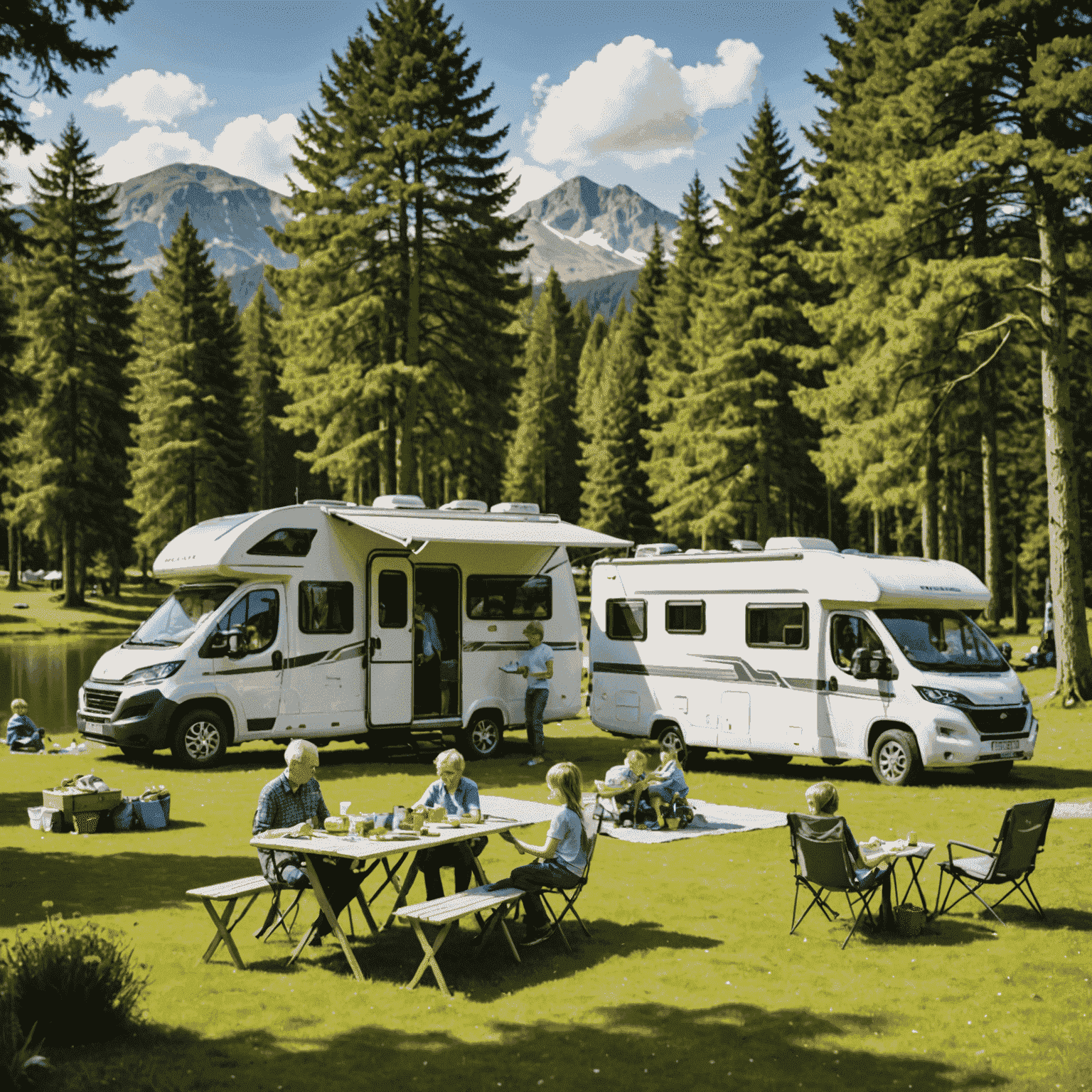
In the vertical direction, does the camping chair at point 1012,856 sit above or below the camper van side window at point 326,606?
below

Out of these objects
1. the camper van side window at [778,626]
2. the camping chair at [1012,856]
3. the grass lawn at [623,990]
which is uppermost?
the camper van side window at [778,626]

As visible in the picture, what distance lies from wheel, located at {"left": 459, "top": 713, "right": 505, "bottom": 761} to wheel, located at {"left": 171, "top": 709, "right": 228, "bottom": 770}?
11.0 ft

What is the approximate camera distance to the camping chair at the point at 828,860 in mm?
7703

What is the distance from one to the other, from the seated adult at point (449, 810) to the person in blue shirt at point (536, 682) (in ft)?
26.5

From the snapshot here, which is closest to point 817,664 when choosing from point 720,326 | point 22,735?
point 22,735

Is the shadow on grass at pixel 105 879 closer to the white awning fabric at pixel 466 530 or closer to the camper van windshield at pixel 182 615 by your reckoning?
the camper van windshield at pixel 182 615

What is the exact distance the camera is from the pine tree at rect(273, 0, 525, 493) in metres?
29.5

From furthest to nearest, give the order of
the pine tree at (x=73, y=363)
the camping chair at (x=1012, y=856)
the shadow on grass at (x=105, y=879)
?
the pine tree at (x=73, y=363), the shadow on grass at (x=105, y=879), the camping chair at (x=1012, y=856)

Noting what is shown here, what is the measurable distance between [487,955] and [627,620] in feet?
33.5

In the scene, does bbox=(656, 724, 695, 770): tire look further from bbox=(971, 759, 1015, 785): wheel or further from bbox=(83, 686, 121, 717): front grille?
bbox=(83, 686, 121, 717): front grille

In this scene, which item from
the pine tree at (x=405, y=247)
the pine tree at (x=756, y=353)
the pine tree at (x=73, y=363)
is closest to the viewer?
the pine tree at (x=405, y=247)

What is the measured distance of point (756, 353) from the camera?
36031 millimetres

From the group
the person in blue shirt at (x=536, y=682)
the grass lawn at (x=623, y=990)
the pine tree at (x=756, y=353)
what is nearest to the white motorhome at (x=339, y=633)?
the person in blue shirt at (x=536, y=682)

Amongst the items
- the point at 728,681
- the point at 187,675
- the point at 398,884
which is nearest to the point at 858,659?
the point at 728,681
